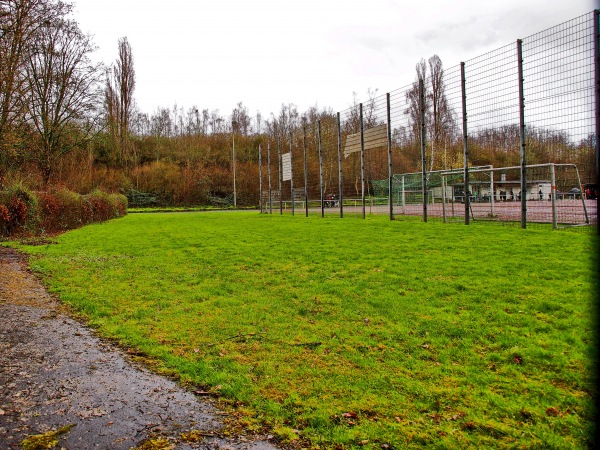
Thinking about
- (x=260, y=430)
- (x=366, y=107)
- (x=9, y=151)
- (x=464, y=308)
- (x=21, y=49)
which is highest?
(x=21, y=49)

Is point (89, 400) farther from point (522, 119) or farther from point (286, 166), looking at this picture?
point (286, 166)

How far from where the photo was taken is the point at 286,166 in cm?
2450

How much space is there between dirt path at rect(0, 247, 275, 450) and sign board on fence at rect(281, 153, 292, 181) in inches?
775

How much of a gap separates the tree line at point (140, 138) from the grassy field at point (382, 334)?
74.2 inches

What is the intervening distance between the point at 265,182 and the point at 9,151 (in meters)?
26.2

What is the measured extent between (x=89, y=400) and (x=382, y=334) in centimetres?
258

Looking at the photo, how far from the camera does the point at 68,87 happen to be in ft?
86.9

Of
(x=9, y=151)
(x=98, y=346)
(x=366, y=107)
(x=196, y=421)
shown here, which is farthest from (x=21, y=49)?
(x=196, y=421)

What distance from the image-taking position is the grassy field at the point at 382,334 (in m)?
2.67

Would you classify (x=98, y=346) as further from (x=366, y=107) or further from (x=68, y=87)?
(x=68, y=87)

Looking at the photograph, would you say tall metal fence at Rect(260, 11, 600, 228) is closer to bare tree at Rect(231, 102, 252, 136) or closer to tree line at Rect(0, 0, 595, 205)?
tree line at Rect(0, 0, 595, 205)

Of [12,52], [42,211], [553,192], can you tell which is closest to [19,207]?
[42,211]

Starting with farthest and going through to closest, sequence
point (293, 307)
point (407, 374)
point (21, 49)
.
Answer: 1. point (21, 49)
2. point (293, 307)
3. point (407, 374)

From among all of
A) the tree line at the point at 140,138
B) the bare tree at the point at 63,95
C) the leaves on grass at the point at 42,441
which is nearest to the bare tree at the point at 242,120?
the tree line at the point at 140,138
